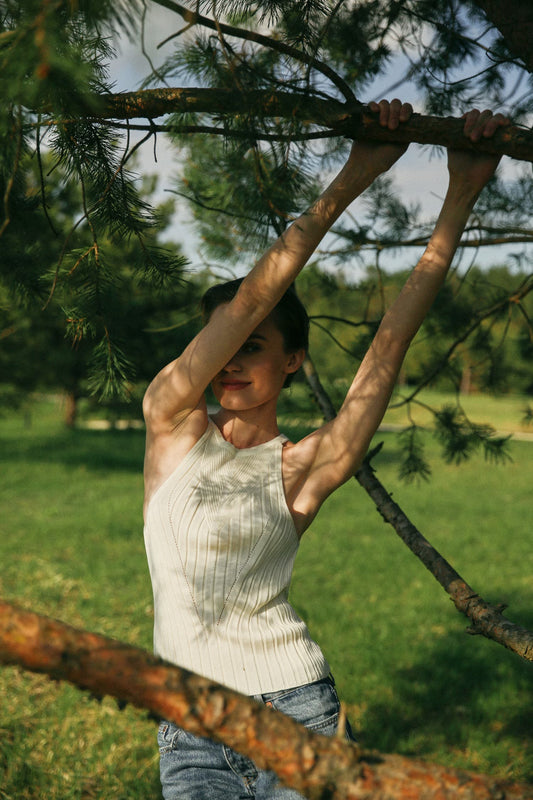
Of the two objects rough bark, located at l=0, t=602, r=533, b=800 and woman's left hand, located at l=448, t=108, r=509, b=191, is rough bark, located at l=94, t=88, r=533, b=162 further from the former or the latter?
rough bark, located at l=0, t=602, r=533, b=800

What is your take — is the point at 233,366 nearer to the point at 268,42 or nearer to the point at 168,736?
the point at 268,42

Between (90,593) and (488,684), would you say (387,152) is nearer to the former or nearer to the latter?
(488,684)

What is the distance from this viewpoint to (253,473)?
151 cm

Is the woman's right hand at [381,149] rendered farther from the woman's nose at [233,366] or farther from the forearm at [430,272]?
the woman's nose at [233,366]

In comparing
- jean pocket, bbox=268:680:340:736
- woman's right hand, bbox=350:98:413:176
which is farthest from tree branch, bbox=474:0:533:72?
jean pocket, bbox=268:680:340:736

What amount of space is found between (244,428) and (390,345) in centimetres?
35

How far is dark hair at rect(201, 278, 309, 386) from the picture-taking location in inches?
61.3

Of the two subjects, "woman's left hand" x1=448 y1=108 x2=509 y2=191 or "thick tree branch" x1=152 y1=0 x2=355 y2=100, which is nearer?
"thick tree branch" x1=152 y1=0 x2=355 y2=100

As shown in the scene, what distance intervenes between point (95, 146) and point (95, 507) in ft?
23.9

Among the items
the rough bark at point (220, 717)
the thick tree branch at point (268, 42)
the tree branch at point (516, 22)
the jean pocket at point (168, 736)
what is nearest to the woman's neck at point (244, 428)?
the jean pocket at point (168, 736)

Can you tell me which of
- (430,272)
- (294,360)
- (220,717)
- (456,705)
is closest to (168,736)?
(220,717)

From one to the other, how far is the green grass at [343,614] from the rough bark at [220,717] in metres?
0.79

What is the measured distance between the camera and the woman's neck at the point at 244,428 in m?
1.59

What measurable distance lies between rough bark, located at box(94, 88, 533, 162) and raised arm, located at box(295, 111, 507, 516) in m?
0.07
